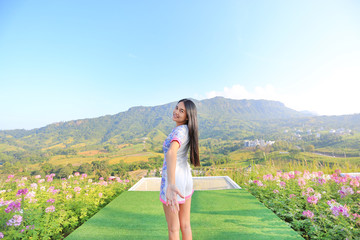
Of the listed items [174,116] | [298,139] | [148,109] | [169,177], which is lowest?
[298,139]

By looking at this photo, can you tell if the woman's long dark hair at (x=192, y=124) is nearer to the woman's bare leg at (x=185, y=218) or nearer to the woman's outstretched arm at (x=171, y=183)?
the woman's outstretched arm at (x=171, y=183)

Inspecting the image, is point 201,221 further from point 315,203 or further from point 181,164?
point 315,203

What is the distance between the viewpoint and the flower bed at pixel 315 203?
78.4 inches

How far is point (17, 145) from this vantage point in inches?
1308

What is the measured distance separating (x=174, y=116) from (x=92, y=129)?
45.5 meters

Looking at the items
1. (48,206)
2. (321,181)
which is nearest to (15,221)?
(48,206)

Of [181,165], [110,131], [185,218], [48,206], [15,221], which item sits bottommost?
[48,206]

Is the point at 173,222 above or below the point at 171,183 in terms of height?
below

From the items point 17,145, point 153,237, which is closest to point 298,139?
point 153,237

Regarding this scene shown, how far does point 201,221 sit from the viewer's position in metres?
2.31

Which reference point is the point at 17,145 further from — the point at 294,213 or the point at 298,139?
the point at 298,139

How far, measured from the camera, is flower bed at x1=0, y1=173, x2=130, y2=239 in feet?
6.47

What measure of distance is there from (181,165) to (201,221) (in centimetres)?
157

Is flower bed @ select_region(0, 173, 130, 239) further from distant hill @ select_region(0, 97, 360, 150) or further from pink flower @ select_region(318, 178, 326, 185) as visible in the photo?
distant hill @ select_region(0, 97, 360, 150)
